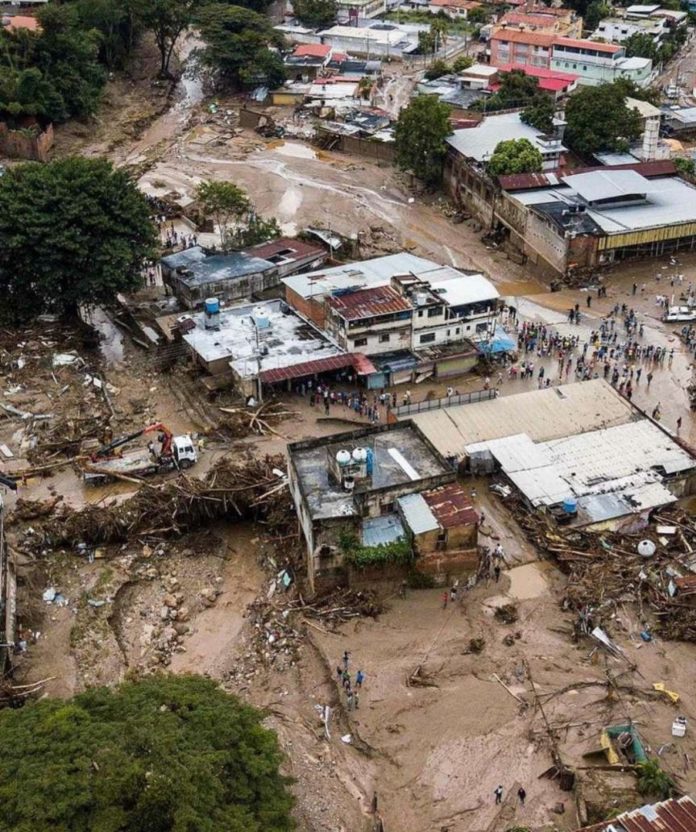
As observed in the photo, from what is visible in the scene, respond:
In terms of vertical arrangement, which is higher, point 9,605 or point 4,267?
point 4,267

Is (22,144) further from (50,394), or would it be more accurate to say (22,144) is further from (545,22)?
(545,22)

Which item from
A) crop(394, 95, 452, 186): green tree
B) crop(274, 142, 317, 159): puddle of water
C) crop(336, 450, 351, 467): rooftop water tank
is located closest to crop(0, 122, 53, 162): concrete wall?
crop(274, 142, 317, 159): puddle of water

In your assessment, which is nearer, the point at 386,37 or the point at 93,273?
the point at 93,273

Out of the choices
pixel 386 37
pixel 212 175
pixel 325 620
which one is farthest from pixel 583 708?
pixel 386 37

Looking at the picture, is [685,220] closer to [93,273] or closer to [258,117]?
[93,273]

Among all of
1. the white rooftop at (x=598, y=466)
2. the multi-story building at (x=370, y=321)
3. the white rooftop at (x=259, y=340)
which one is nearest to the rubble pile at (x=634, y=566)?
the white rooftop at (x=598, y=466)

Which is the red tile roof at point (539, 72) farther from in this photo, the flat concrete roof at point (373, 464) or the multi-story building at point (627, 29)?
the flat concrete roof at point (373, 464)

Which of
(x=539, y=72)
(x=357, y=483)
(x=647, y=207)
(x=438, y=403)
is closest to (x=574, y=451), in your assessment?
(x=438, y=403)
